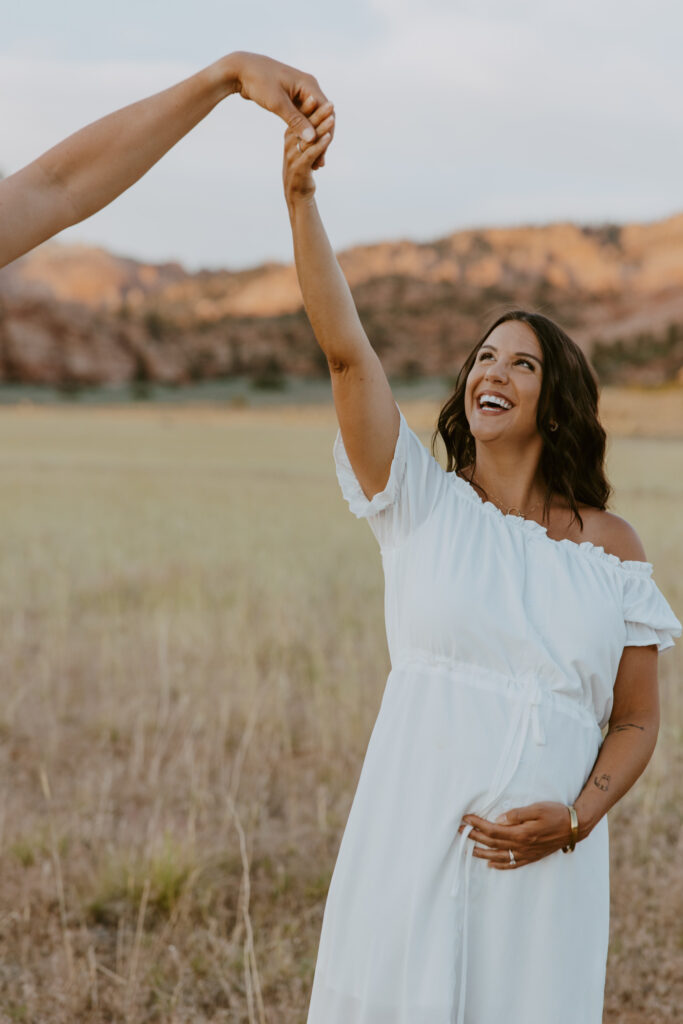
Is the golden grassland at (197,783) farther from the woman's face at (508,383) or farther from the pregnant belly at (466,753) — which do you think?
the pregnant belly at (466,753)

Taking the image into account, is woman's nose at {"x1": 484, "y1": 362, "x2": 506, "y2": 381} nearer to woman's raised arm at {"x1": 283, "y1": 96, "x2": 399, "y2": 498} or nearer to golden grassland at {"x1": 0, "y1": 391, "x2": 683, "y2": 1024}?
woman's raised arm at {"x1": 283, "y1": 96, "x2": 399, "y2": 498}

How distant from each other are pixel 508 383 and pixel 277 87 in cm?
103

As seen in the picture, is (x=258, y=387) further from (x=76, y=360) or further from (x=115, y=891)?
(x=115, y=891)

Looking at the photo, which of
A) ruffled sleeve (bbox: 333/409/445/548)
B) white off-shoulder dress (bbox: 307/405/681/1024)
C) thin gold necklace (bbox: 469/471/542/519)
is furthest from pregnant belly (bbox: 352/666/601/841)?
thin gold necklace (bbox: 469/471/542/519)

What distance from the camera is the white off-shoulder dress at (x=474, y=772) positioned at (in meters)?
2.08

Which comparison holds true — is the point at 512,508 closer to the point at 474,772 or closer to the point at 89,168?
the point at 474,772

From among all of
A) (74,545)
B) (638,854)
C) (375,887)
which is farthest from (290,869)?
(74,545)

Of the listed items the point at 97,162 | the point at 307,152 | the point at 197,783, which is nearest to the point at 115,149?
the point at 97,162

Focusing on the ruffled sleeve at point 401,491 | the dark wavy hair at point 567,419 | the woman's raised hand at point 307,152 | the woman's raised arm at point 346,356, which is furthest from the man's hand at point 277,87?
the dark wavy hair at point 567,419

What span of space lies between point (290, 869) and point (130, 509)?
51.3 feet

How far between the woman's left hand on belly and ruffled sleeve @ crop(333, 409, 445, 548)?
2.19 feet

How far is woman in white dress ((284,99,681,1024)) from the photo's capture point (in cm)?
208

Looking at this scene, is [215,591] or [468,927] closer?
[468,927]

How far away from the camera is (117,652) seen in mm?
7633
